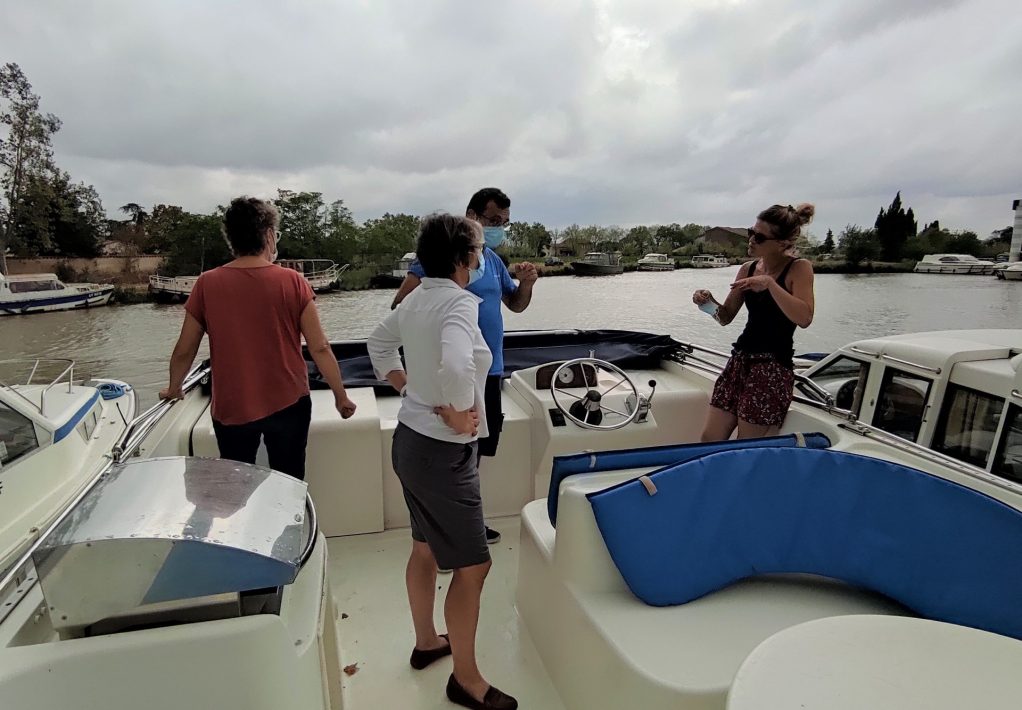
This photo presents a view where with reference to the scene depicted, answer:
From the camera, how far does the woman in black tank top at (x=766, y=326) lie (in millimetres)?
1878

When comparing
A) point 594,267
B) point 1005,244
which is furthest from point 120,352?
point 1005,244

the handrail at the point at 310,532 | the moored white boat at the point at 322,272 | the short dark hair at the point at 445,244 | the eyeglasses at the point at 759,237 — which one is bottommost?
the moored white boat at the point at 322,272

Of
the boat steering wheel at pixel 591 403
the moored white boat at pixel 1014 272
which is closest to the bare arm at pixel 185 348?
the boat steering wheel at pixel 591 403

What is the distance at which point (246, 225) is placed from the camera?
1.55m

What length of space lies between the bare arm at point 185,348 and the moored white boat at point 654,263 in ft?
103

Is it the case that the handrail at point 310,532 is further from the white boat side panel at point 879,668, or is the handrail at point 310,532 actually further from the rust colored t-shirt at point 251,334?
the white boat side panel at point 879,668

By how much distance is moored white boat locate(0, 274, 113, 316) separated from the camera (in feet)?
53.1

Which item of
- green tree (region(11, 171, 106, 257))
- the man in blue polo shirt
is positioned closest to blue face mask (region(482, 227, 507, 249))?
the man in blue polo shirt

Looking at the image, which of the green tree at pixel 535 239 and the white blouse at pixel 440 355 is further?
the green tree at pixel 535 239

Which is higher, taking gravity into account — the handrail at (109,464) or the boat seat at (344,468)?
the handrail at (109,464)

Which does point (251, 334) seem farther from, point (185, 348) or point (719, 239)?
point (719, 239)

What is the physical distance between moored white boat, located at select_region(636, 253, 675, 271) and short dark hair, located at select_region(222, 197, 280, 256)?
31.4m

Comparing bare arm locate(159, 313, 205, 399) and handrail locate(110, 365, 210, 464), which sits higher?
bare arm locate(159, 313, 205, 399)

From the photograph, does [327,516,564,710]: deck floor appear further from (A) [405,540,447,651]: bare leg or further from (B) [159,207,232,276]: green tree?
(B) [159,207,232,276]: green tree
